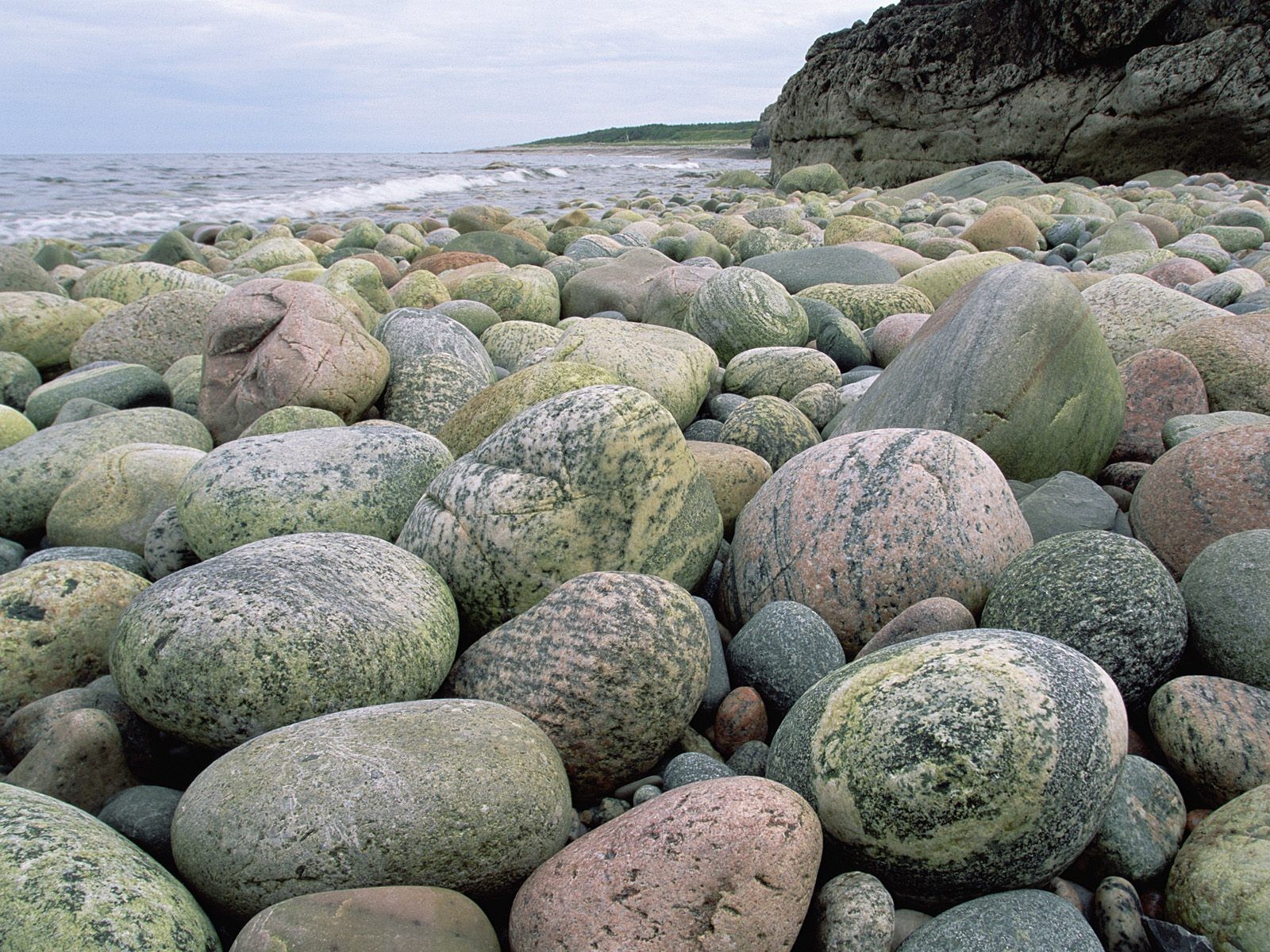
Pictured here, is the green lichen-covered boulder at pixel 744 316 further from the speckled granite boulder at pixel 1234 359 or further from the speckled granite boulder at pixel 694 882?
the speckled granite boulder at pixel 694 882

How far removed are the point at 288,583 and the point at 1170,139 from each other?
17527 mm

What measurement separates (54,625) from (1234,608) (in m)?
3.28

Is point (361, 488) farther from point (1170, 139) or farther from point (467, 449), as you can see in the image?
point (1170, 139)

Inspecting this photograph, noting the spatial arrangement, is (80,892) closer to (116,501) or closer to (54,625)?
(54,625)

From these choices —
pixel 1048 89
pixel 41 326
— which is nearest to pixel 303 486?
pixel 41 326

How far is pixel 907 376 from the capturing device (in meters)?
3.72

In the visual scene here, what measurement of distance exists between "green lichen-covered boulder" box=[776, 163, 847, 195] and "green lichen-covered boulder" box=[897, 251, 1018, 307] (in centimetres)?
1300

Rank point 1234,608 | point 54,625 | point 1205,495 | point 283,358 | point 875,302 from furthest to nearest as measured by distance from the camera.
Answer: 1. point 875,302
2. point 283,358
3. point 1205,495
4. point 54,625
5. point 1234,608

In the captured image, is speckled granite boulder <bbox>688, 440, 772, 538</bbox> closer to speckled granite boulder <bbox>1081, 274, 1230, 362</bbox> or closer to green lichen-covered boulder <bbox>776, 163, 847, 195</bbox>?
speckled granite boulder <bbox>1081, 274, 1230, 362</bbox>

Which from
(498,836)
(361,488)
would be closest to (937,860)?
(498,836)

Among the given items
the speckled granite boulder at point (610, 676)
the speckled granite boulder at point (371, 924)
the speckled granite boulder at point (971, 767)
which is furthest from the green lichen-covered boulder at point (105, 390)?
the speckled granite boulder at point (971, 767)

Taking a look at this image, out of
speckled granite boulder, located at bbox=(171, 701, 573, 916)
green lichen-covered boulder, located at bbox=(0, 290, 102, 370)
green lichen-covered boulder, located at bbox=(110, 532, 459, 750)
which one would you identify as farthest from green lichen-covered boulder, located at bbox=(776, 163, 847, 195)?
speckled granite boulder, located at bbox=(171, 701, 573, 916)

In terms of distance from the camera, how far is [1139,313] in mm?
5016

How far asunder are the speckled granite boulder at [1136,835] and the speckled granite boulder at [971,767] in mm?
110
